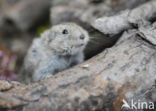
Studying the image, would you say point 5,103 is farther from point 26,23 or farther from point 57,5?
point 26,23

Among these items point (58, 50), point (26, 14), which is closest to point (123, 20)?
point (58, 50)

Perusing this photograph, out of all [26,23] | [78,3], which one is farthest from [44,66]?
[26,23]

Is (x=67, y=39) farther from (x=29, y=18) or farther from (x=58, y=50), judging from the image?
(x=29, y=18)

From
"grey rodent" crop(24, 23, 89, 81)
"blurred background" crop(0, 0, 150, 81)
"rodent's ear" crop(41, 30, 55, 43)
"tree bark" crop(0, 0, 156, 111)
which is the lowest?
"tree bark" crop(0, 0, 156, 111)

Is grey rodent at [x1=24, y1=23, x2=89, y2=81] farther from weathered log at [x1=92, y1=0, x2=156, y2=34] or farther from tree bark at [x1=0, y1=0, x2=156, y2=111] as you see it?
tree bark at [x1=0, y1=0, x2=156, y2=111]

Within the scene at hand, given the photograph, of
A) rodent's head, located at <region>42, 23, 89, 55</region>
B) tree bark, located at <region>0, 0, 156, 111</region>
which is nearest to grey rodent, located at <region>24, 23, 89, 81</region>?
rodent's head, located at <region>42, 23, 89, 55</region>

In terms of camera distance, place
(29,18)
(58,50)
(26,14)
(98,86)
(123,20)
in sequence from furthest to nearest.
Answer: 1. (29,18)
2. (26,14)
3. (58,50)
4. (123,20)
5. (98,86)

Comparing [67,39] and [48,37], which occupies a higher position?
[48,37]
